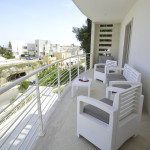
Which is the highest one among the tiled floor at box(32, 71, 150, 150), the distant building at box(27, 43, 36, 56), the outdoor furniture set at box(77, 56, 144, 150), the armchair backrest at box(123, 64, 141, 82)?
the distant building at box(27, 43, 36, 56)

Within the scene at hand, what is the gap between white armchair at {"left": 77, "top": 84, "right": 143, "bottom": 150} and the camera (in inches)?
42.2

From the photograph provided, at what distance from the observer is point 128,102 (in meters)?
1.20

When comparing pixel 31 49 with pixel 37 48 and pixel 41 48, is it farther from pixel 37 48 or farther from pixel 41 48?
pixel 41 48

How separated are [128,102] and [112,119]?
29 centimetres

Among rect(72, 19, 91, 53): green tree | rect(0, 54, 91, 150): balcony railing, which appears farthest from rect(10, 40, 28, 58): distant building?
rect(0, 54, 91, 150): balcony railing

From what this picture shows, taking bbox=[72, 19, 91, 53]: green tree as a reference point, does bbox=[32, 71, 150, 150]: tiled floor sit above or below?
below

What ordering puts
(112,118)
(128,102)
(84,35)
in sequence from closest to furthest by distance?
(112,118) < (128,102) < (84,35)

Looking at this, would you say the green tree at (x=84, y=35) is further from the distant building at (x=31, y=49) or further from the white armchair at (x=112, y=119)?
the distant building at (x=31, y=49)

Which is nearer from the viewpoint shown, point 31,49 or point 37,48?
point 37,48

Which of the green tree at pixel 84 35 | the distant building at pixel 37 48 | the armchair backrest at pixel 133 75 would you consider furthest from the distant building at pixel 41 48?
the armchair backrest at pixel 133 75

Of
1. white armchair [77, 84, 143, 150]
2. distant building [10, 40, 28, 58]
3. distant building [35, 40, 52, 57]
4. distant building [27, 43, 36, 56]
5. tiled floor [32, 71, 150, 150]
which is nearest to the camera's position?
white armchair [77, 84, 143, 150]

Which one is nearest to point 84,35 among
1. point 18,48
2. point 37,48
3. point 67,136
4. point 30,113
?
point 30,113

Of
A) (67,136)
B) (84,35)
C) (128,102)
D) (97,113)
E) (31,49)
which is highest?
(84,35)

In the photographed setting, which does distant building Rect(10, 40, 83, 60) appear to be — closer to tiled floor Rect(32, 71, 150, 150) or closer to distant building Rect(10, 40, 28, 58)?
distant building Rect(10, 40, 28, 58)
